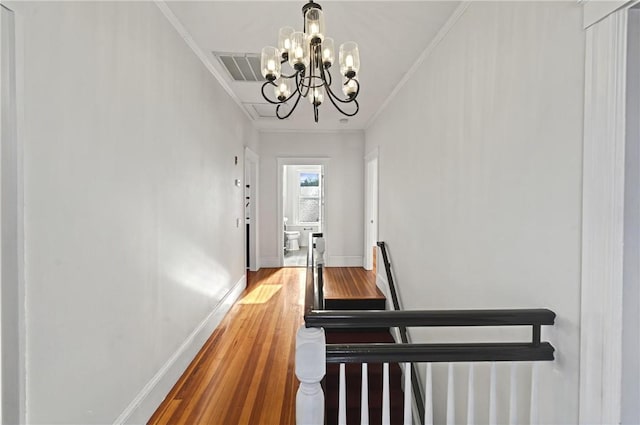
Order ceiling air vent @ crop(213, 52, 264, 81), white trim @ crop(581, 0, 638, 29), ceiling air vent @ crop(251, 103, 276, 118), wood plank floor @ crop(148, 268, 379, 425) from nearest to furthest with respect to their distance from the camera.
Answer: white trim @ crop(581, 0, 638, 29), wood plank floor @ crop(148, 268, 379, 425), ceiling air vent @ crop(213, 52, 264, 81), ceiling air vent @ crop(251, 103, 276, 118)

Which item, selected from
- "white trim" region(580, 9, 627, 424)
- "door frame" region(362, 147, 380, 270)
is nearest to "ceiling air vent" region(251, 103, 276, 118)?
"door frame" region(362, 147, 380, 270)

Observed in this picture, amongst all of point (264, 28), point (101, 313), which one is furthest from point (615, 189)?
point (264, 28)

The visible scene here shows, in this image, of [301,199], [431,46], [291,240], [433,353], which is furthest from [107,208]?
[301,199]

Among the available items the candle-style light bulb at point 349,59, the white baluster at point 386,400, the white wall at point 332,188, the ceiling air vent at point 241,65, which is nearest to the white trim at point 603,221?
the white baluster at point 386,400

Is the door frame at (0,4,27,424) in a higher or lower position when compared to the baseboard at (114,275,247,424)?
higher

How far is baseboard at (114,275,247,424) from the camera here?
1.72 meters

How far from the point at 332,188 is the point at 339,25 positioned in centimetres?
365

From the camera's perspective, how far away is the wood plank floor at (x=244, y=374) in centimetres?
196

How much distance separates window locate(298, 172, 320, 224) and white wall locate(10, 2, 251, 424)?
20.4 ft

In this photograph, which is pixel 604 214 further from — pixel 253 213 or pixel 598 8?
pixel 253 213

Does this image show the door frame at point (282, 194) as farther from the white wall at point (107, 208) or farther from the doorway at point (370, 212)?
the white wall at point (107, 208)

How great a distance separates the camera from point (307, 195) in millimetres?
8859

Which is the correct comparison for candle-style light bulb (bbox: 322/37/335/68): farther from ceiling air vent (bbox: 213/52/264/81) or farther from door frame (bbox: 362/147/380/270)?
door frame (bbox: 362/147/380/270)

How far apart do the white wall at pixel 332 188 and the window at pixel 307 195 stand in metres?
3.04
